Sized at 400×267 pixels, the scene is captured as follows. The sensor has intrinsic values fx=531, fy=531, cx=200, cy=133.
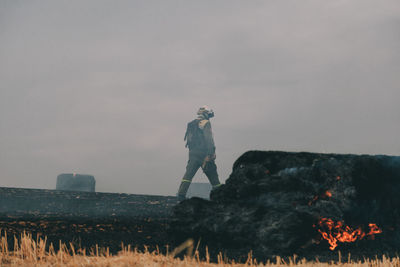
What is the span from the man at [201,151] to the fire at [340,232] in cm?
897

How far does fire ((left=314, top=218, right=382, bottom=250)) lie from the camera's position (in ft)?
19.9

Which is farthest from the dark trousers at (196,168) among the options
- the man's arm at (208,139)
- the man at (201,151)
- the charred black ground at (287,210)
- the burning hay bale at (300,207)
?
the burning hay bale at (300,207)

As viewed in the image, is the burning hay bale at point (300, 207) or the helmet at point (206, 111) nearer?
the burning hay bale at point (300, 207)

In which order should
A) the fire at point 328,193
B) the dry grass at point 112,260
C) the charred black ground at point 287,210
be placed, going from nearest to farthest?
the dry grass at point 112,260 < the charred black ground at point 287,210 < the fire at point 328,193

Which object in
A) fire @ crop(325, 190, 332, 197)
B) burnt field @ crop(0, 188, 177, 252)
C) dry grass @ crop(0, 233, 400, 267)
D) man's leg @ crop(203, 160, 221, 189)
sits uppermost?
man's leg @ crop(203, 160, 221, 189)

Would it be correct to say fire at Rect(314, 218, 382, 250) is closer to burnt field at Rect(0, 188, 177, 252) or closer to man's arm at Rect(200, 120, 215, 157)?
burnt field at Rect(0, 188, 177, 252)

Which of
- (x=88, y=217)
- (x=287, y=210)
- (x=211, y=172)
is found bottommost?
(x=88, y=217)

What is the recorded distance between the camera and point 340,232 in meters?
6.19

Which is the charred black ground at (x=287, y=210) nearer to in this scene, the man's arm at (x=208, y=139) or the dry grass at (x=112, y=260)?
the dry grass at (x=112, y=260)

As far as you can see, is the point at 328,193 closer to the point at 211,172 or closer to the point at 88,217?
the point at 88,217

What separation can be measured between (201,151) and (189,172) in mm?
698

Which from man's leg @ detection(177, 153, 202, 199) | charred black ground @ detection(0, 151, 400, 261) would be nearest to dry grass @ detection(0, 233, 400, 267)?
charred black ground @ detection(0, 151, 400, 261)

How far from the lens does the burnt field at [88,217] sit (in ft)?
23.5

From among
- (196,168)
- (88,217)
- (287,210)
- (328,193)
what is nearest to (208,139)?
(196,168)
